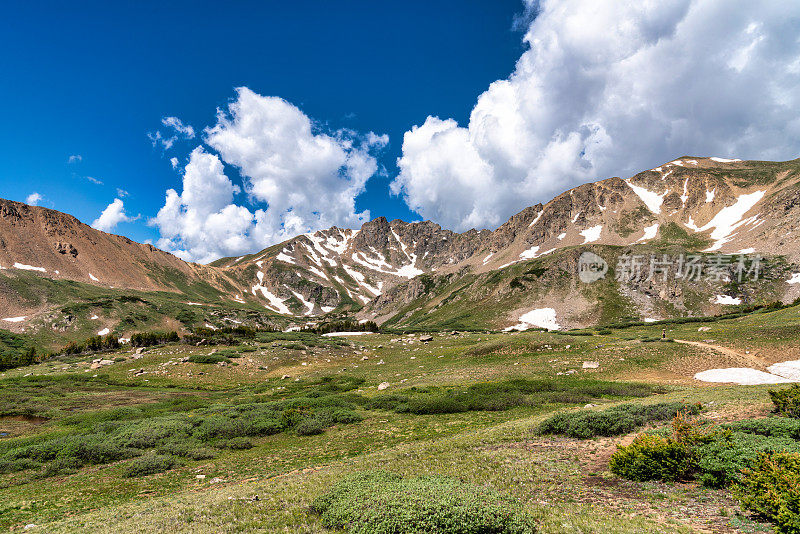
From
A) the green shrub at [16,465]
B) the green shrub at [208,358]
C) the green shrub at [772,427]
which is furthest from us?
the green shrub at [208,358]

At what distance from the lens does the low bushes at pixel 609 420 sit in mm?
15664

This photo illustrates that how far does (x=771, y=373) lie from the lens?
30.7 m

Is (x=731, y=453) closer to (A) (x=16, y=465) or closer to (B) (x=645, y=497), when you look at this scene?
(B) (x=645, y=497)

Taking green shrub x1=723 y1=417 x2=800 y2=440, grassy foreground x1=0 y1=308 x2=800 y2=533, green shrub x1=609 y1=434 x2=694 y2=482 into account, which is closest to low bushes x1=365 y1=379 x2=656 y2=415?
grassy foreground x1=0 y1=308 x2=800 y2=533

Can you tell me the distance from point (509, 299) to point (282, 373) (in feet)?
415

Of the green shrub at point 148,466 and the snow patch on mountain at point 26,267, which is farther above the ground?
the snow patch on mountain at point 26,267

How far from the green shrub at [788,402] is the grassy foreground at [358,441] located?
0.85m

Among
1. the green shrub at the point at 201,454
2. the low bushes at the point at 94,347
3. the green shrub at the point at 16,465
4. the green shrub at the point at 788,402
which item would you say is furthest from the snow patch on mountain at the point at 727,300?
the low bushes at the point at 94,347

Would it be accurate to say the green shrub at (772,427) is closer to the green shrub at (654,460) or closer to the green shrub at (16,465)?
the green shrub at (654,460)

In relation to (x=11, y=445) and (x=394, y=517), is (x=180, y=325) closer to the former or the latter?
(x=11, y=445)

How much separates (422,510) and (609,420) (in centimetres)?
1258

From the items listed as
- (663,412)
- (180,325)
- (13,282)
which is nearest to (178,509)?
(663,412)

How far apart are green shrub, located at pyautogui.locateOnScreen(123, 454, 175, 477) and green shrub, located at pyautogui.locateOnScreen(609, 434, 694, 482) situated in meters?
22.0

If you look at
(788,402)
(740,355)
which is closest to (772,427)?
(788,402)
